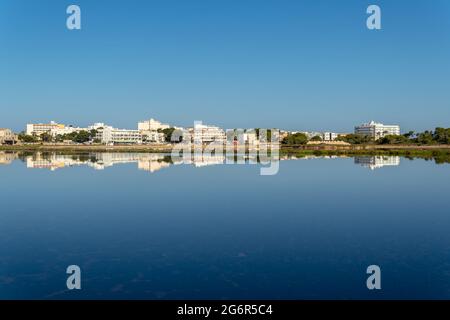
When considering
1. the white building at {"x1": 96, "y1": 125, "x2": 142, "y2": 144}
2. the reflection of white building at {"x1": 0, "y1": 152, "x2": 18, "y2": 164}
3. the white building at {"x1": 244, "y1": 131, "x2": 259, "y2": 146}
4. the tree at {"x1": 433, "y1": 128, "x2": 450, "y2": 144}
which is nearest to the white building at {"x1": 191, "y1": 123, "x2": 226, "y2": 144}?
the white building at {"x1": 244, "y1": 131, "x2": 259, "y2": 146}

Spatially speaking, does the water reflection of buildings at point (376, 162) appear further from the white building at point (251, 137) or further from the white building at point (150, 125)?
the white building at point (150, 125)

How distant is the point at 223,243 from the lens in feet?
26.7

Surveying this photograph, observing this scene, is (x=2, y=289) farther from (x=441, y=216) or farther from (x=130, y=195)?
(x=441, y=216)

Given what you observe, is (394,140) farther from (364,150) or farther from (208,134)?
(208,134)

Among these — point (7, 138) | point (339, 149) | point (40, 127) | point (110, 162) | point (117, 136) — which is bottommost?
point (110, 162)

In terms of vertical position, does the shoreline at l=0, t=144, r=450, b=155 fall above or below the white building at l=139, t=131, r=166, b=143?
below

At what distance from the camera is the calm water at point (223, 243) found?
19.4 feet

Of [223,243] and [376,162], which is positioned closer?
[223,243]

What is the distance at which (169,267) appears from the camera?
22.0 feet

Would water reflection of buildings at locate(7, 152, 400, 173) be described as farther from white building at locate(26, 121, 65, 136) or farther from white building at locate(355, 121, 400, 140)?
white building at locate(355, 121, 400, 140)

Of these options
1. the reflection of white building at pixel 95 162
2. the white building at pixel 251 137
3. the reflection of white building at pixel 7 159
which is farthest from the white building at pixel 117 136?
the reflection of white building at pixel 95 162

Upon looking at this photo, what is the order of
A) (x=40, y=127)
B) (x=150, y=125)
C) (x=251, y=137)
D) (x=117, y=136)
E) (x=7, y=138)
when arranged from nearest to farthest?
1. (x=7, y=138)
2. (x=251, y=137)
3. (x=117, y=136)
4. (x=40, y=127)
5. (x=150, y=125)

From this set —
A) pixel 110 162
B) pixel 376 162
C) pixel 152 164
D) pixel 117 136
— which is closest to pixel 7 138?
pixel 117 136

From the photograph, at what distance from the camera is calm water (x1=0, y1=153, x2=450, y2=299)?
5914 mm
